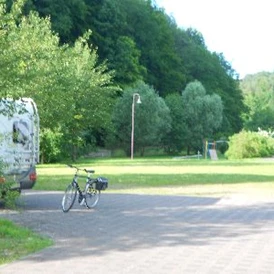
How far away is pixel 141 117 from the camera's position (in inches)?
2566

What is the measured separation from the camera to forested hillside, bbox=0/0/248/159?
25.4 m

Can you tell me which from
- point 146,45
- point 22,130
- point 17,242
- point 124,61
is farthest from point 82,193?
point 146,45

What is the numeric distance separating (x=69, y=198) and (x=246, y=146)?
1813 inches

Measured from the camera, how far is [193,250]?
9289 mm

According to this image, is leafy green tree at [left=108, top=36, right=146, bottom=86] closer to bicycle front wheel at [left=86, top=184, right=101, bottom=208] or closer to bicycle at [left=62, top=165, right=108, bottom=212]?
bicycle front wheel at [left=86, top=184, right=101, bottom=208]

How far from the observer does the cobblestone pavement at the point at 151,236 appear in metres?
8.00

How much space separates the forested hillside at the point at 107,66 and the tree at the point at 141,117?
1.73 feet

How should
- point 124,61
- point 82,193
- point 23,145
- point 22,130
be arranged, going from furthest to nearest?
point 124,61, point 22,130, point 23,145, point 82,193

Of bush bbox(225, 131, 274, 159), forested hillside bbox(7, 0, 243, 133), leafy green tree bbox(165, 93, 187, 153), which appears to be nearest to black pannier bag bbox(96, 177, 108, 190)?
forested hillside bbox(7, 0, 243, 133)

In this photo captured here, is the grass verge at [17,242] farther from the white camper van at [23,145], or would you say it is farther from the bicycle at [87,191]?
the white camper van at [23,145]

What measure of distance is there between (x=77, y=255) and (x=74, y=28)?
187ft

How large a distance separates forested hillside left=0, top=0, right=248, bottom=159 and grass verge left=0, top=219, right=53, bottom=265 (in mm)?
2658

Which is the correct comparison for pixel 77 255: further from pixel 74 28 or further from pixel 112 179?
pixel 74 28

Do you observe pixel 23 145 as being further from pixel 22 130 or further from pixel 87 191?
pixel 87 191
